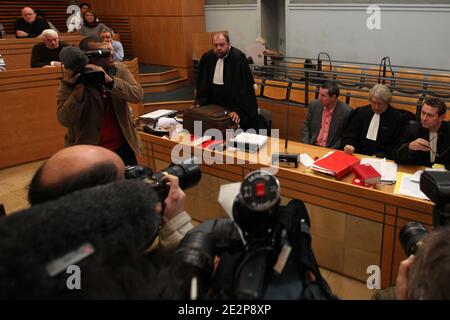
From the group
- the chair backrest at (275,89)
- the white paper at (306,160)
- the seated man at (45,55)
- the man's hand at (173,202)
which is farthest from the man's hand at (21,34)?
the man's hand at (173,202)

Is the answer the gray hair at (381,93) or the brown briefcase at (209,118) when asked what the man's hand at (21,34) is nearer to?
the brown briefcase at (209,118)

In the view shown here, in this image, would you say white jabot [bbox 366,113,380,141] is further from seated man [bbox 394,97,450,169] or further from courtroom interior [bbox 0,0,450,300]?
seated man [bbox 394,97,450,169]

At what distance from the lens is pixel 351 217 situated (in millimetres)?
2400

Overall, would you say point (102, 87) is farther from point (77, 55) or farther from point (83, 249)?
point (83, 249)

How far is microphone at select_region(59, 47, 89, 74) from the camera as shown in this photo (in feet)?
7.06

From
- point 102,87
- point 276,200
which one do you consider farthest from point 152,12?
point 276,200

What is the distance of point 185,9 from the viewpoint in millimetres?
7789

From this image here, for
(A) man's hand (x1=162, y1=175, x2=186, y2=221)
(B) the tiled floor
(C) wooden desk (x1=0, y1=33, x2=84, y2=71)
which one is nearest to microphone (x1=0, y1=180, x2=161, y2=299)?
(A) man's hand (x1=162, y1=175, x2=186, y2=221)

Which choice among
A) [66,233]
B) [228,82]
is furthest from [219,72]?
[66,233]

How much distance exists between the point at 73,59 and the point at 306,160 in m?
1.63

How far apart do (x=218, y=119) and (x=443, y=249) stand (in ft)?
8.12

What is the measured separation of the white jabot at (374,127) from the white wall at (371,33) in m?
3.29

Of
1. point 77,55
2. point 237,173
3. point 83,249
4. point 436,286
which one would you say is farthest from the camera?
point 237,173

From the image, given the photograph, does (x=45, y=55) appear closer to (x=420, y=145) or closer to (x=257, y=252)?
(x=420, y=145)
